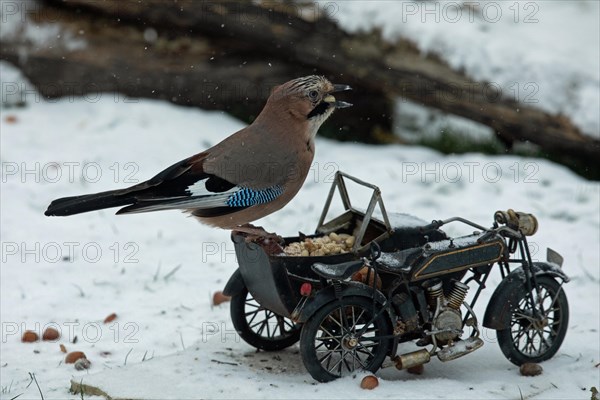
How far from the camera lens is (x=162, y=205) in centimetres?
378

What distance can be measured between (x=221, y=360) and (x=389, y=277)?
2.94 feet

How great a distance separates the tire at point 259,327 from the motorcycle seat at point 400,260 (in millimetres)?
620

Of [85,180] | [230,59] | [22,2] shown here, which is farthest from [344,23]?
[22,2]

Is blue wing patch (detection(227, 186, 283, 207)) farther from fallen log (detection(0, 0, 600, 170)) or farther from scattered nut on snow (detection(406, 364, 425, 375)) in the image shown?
fallen log (detection(0, 0, 600, 170))

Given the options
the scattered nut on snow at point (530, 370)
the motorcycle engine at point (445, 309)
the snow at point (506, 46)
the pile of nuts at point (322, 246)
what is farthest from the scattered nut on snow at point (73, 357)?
the snow at point (506, 46)

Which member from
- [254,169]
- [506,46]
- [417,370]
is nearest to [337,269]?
[254,169]

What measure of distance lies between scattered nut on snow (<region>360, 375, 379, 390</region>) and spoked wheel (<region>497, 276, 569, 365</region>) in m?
0.68

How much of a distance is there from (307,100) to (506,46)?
3395 millimetres

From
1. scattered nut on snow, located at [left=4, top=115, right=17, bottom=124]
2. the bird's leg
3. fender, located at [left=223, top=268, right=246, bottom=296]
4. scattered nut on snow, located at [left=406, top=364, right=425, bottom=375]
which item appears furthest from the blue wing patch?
scattered nut on snow, located at [left=4, top=115, right=17, bottom=124]

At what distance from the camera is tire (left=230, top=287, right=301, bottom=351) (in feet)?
14.0

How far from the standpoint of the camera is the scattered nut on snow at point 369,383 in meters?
3.79

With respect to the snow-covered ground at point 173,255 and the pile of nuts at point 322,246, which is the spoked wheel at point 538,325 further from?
the pile of nuts at point 322,246

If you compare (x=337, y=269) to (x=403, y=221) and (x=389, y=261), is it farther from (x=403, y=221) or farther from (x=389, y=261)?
(x=403, y=221)

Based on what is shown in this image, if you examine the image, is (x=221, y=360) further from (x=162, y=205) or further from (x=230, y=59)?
(x=230, y=59)
